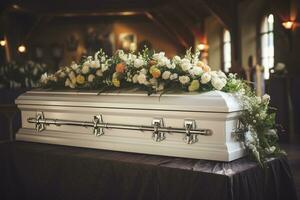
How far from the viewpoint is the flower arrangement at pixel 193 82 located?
3.22 metres

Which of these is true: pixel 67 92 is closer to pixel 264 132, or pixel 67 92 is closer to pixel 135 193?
pixel 135 193

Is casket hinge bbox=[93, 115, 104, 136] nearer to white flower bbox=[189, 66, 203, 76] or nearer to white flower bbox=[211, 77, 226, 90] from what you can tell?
white flower bbox=[189, 66, 203, 76]

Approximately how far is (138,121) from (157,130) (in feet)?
0.68

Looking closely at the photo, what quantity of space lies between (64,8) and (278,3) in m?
7.68

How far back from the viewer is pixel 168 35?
16938 mm

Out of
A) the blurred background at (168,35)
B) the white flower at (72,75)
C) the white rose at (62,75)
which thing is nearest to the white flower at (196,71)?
the white flower at (72,75)

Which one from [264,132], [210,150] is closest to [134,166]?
[210,150]

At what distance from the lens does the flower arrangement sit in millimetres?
3221

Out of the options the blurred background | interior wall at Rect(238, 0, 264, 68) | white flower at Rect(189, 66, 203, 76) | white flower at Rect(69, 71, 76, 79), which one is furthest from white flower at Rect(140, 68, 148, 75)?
interior wall at Rect(238, 0, 264, 68)

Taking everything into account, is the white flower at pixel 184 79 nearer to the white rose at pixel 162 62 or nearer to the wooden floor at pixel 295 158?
the white rose at pixel 162 62

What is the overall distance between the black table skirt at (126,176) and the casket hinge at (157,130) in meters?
0.14

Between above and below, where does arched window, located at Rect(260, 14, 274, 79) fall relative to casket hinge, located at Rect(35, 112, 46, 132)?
above

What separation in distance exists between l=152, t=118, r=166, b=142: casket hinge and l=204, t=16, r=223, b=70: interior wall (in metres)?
11.7

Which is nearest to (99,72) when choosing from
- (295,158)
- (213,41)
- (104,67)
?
(104,67)
